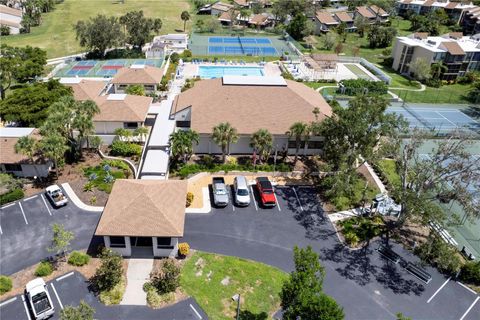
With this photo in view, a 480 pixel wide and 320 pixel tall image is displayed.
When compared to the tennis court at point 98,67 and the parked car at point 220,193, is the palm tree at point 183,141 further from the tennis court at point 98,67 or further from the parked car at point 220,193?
the tennis court at point 98,67

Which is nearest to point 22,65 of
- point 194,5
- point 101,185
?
point 101,185

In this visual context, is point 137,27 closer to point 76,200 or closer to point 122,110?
point 122,110

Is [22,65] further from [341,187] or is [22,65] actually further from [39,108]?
[341,187]

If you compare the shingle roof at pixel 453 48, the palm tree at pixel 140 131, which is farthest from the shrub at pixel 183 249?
the shingle roof at pixel 453 48

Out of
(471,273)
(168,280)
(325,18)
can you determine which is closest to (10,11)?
(325,18)

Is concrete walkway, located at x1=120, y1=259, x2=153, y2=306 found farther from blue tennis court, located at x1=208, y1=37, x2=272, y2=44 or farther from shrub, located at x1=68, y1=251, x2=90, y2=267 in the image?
blue tennis court, located at x1=208, y1=37, x2=272, y2=44

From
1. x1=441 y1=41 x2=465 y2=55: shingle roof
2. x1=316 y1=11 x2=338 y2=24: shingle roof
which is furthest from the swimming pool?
x1=316 y1=11 x2=338 y2=24: shingle roof

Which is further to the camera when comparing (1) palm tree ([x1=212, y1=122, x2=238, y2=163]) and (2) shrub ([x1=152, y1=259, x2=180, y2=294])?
(1) palm tree ([x1=212, y1=122, x2=238, y2=163])
